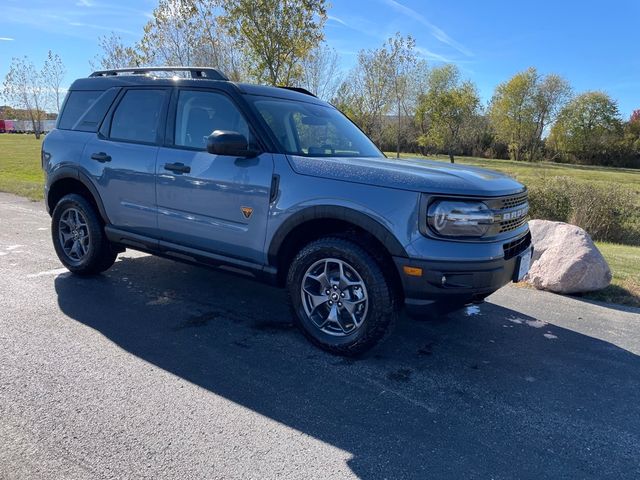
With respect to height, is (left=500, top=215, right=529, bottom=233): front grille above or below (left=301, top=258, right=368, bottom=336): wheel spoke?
above

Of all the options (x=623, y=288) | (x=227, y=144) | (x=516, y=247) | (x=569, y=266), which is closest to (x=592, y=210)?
(x=623, y=288)

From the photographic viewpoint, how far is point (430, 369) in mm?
3508

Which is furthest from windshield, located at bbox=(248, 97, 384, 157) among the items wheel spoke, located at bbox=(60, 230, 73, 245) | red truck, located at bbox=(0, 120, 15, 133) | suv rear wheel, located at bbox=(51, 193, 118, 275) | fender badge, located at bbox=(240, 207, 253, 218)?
red truck, located at bbox=(0, 120, 15, 133)

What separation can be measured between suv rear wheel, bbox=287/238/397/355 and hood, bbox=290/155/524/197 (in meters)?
0.50

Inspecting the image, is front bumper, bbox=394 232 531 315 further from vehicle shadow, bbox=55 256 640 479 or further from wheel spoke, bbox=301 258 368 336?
vehicle shadow, bbox=55 256 640 479

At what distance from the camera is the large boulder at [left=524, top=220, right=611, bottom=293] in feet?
18.0

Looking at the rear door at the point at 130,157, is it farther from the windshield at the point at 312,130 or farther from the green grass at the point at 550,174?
the green grass at the point at 550,174

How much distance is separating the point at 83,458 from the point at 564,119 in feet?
208

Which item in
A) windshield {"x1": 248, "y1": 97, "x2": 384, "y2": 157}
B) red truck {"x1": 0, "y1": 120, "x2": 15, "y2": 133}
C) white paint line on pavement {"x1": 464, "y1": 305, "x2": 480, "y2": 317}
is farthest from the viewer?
red truck {"x1": 0, "y1": 120, "x2": 15, "y2": 133}

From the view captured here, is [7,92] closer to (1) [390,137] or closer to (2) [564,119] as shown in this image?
(1) [390,137]

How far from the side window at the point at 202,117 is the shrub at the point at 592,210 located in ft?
33.7

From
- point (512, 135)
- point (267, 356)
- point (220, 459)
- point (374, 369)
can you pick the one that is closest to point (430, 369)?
point (374, 369)

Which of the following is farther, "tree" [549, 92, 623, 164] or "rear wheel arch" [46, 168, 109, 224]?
"tree" [549, 92, 623, 164]

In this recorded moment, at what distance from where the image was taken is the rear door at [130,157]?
446cm
